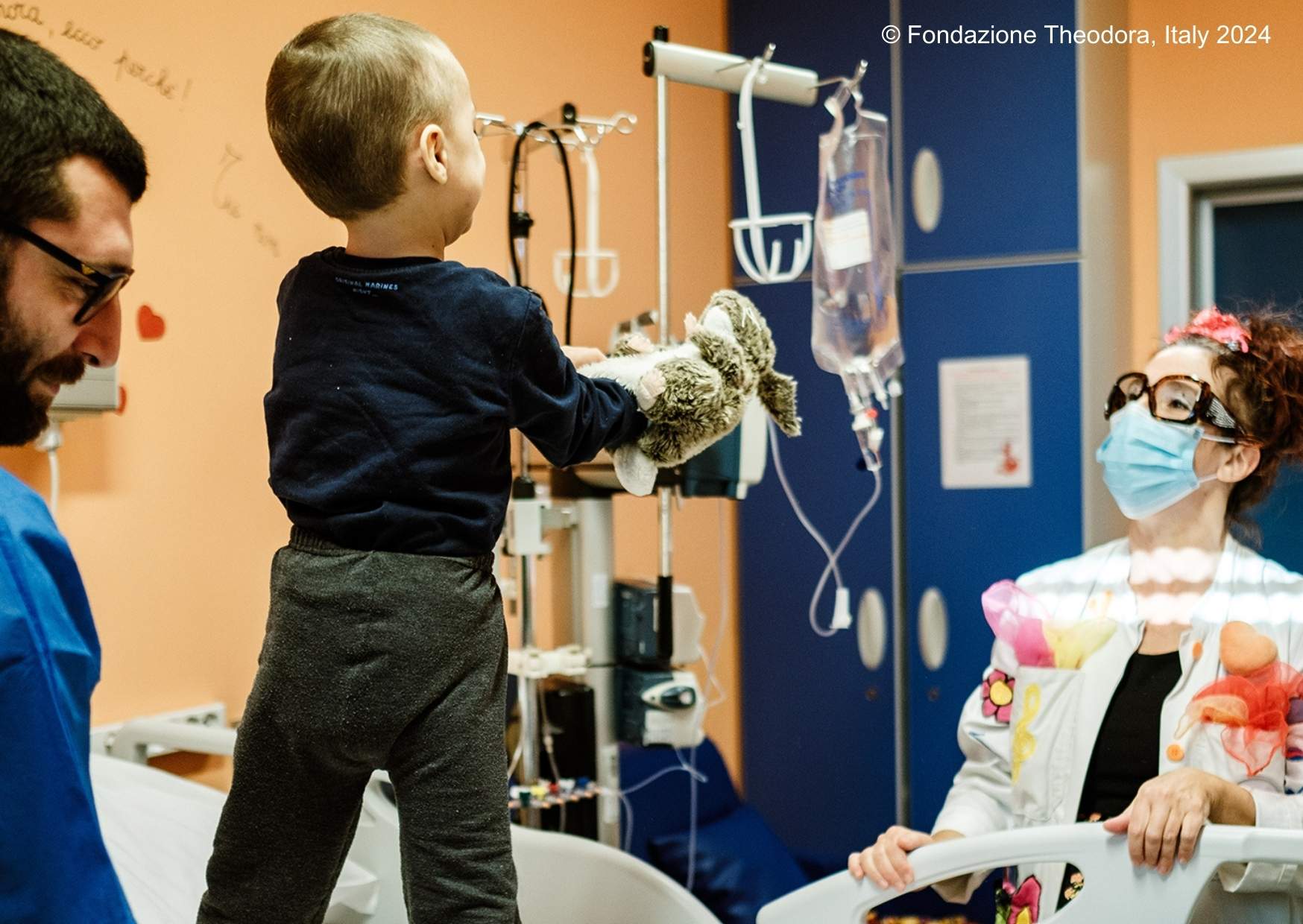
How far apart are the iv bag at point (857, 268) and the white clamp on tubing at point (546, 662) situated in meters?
0.54

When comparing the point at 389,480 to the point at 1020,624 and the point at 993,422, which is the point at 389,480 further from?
the point at 993,422

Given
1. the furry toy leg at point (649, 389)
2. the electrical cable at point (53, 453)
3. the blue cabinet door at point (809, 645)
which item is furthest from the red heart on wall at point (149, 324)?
the blue cabinet door at point (809, 645)

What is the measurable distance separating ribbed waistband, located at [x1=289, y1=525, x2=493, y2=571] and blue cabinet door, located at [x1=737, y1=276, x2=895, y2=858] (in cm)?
134

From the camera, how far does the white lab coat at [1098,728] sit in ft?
4.35

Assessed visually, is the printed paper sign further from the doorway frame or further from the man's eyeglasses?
the man's eyeglasses

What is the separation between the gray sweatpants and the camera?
42.6 inches

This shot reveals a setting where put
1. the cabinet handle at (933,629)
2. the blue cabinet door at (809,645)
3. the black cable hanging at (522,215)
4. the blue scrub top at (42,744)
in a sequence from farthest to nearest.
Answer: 1. the blue cabinet door at (809,645)
2. the cabinet handle at (933,629)
3. the black cable hanging at (522,215)
4. the blue scrub top at (42,744)

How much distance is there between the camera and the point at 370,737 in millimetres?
1085

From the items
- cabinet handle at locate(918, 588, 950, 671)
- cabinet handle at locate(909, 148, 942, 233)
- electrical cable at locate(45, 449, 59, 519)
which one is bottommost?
cabinet handle at locate(918, 588, 950, 671)

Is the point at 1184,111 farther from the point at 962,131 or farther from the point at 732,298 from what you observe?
the point at 732,298

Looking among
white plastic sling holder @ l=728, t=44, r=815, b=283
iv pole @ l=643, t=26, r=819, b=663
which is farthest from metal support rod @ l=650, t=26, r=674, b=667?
white plastic sling holder @ l=728, t=44, r=815, b=283

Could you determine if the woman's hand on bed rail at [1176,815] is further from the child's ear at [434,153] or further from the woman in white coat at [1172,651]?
the child's ear at [434,153]

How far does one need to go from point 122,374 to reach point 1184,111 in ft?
4.89

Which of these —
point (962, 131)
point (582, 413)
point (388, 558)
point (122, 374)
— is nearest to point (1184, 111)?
point (962, 131)
